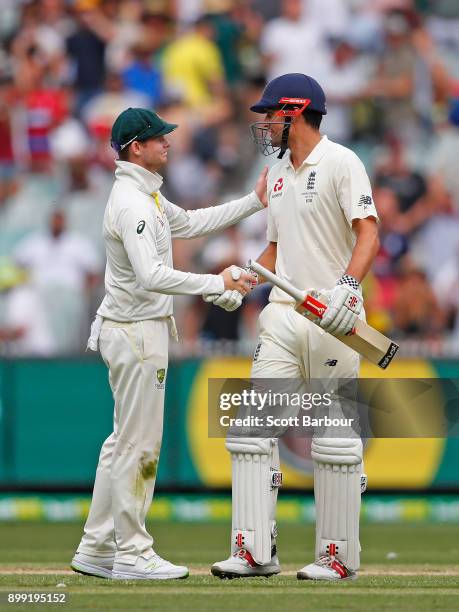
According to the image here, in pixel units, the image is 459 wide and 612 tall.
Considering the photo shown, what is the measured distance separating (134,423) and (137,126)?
130cm

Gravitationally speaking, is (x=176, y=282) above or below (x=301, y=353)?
above

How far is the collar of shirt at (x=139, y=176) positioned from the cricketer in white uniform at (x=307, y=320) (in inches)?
19.9

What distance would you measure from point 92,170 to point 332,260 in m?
8.07

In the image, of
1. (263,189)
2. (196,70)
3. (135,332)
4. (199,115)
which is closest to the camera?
(135,332)

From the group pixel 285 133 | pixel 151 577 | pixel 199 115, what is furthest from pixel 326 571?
pixel 199 115

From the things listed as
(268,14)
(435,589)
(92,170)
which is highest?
(268,14)

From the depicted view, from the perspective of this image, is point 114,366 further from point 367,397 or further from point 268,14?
point 268,14

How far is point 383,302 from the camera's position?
12.1m

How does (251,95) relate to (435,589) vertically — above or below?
above

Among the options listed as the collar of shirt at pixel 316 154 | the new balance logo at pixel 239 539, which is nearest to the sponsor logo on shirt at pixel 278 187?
the collar of shirt at pixel 316 154

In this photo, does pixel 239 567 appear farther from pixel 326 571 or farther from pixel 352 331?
pixel 352 331

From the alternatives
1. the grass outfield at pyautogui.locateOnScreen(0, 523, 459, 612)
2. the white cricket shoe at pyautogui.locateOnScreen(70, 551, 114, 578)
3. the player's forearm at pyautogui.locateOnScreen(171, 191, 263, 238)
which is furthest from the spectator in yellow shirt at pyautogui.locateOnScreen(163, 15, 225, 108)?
the white cricket shoe at pyautogui.locateOnScreen(70, 551, 114, 578)

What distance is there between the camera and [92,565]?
6.29m

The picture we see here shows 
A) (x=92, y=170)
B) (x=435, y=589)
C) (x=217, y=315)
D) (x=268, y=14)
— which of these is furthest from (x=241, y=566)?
(x=268, y=14)
